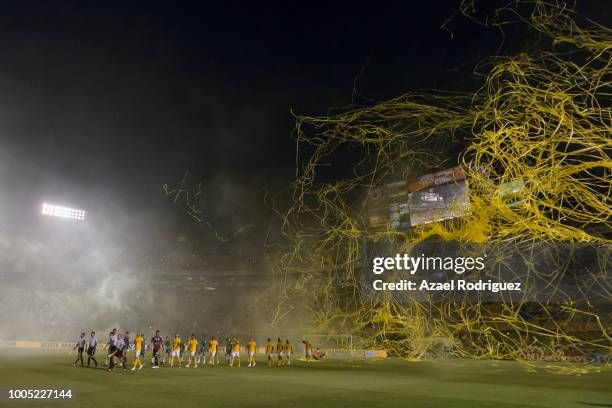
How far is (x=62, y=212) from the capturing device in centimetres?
5319

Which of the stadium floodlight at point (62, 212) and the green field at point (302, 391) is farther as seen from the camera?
the stadium floodlight at point (62, 212)

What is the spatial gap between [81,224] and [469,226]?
166 ft

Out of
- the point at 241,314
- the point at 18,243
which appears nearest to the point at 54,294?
the point at 18,243

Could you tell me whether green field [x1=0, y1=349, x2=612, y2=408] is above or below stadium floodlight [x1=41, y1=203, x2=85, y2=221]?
below

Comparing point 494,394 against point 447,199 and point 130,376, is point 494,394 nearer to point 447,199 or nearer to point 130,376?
point 130,376

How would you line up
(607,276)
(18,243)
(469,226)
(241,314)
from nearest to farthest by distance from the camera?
(469,226)
(607,276)
(18,243)
(241,314)

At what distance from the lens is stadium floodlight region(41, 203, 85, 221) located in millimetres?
52156

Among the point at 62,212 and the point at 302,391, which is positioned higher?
the point at 62,212

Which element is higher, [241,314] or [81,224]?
[81,224]

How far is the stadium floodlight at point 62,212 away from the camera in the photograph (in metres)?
52.2

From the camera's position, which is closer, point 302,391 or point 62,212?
point 302,391

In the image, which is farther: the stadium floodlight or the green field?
the stadium floodlight

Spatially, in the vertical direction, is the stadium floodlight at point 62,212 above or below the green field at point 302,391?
above

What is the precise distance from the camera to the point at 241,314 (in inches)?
2180
